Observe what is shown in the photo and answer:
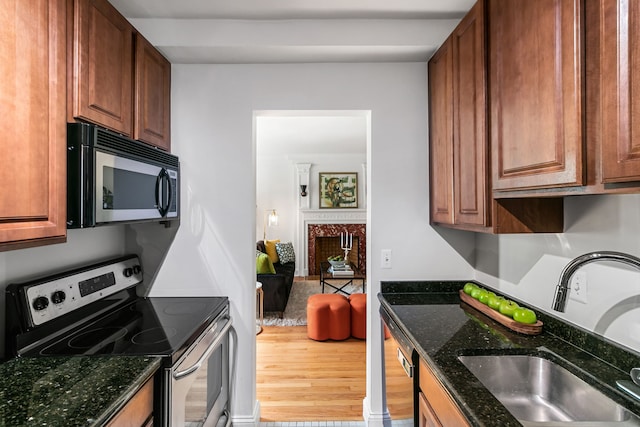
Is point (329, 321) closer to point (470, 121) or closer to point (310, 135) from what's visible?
point (470, 121)

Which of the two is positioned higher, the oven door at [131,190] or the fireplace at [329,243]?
the oven door at [131,190]

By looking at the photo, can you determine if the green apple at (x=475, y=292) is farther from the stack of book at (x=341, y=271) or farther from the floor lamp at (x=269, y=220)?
the floor lamp at (x=269, y=220)

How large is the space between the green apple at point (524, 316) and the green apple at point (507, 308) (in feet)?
0.09

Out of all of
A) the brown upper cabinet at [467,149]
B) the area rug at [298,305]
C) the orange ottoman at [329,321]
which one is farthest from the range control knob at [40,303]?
the area rug at [298,305]

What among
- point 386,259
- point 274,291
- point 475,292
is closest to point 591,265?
point 475,292

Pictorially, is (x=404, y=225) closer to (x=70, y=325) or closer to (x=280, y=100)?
(x=280, y=100)

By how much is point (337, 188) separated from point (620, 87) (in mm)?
6071

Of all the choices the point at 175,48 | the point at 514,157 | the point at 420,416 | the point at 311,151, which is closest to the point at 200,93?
the point at 175,48

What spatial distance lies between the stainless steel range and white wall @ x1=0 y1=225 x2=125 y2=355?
85 millimetres

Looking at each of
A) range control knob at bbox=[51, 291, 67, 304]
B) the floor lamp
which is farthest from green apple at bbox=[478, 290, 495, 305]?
the floor lamp

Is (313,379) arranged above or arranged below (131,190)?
below

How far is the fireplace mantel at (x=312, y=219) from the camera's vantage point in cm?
686

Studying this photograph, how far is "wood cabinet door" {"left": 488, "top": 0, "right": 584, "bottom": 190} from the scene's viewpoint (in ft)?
3.24

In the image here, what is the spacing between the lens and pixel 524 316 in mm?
1461
